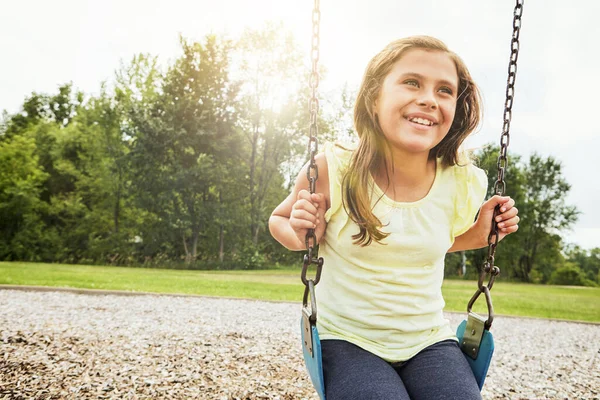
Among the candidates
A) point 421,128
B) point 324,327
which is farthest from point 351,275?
point 421,128

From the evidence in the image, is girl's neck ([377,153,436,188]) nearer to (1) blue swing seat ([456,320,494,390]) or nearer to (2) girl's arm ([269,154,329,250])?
(2) girl's arm ([269,154,329,250])

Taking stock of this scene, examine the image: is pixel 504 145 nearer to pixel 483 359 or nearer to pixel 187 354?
pixel 483 359

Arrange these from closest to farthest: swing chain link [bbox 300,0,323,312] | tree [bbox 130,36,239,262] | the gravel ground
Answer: swing chain link [bbox 300,0,323,312] < the gravel ground < tree [bbox 130,36,239,262]

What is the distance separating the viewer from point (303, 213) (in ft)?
5.77

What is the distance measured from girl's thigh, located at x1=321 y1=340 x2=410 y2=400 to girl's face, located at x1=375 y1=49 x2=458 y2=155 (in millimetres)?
774

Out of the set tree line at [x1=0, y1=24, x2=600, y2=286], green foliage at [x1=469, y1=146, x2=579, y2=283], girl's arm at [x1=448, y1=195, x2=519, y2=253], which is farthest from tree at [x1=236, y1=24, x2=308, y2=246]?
girl's arm at [x1=448, y1=195, x2=519, y2=253]

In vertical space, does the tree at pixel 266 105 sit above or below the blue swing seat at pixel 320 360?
above

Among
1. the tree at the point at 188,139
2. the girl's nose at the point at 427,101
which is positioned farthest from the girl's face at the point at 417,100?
the tree at the point at 188,139

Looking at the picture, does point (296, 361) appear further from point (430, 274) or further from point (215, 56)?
point (215, 56)

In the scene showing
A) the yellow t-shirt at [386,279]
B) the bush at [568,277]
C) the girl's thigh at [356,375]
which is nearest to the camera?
the girl's thigh at [356,375]

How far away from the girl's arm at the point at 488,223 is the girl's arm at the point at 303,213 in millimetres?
683

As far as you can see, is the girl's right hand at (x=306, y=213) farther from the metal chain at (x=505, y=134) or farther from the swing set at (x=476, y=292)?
the metal chain at (x=505, y=134)

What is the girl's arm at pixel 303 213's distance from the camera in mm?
1766

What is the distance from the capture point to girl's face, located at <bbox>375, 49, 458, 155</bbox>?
185 centimetres
